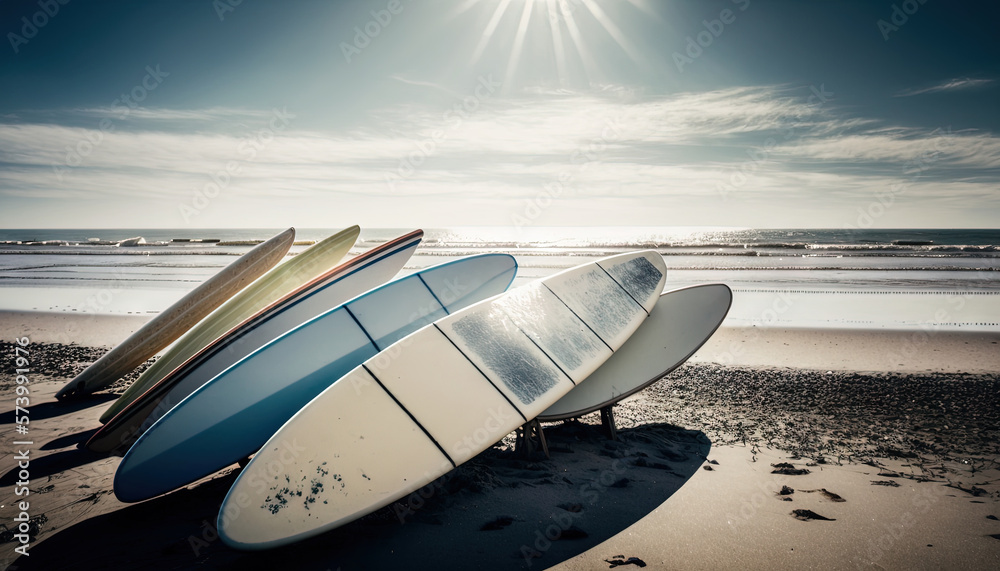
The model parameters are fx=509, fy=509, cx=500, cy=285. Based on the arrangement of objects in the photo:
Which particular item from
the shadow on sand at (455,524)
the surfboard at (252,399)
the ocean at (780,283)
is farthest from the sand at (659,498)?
the ocean at (780,283)

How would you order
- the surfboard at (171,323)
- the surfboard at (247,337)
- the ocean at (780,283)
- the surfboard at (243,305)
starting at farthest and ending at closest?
the ocean at (780,283) → the surfboard at (171,323) → the surfboard at (243,305) → the surfboard at (247,337)

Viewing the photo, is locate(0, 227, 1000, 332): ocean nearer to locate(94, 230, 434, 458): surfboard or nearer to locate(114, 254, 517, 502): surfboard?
locate(94, 230, 434, 458): surfboard

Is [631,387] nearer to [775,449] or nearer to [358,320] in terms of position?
[775,449]

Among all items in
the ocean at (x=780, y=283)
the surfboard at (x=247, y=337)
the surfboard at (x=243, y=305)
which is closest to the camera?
the surfboard at (x=247, y=337)

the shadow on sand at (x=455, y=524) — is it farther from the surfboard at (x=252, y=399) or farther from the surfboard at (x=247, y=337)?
the surfboard at (x=247, y=337)

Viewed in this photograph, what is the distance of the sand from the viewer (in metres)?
2.38

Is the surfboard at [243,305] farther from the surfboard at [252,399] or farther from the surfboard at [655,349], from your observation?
the surfboard at [655,349]

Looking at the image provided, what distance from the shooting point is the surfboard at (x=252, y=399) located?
286 cm

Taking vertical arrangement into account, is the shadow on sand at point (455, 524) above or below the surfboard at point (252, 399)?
below

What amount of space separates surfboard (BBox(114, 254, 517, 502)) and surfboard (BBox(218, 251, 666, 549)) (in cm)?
72

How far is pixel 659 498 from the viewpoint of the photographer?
2.89m

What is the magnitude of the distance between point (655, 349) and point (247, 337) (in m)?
3.28

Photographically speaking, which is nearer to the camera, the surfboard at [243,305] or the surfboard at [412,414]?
the surfboard at [412,414]

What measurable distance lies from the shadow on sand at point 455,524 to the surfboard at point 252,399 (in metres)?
0.22
